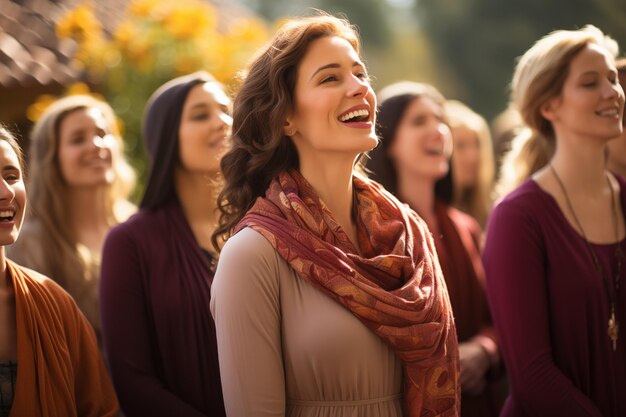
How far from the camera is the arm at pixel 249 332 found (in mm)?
2854

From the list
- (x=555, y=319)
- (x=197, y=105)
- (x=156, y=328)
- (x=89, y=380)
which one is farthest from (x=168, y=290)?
(x=555, y=319)

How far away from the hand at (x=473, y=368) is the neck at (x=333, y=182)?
1.43 meters

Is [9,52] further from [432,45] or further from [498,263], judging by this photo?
[432,45]

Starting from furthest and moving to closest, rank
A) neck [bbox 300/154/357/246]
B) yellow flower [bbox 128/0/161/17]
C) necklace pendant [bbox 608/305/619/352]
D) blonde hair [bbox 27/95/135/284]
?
yellow flower [bbox 128/0/161/17] < blonde hair [bbox 27/95/135/284] < necklace pendant [bbox 608/305/619/352] < neck [bbox 300/154/357/246]

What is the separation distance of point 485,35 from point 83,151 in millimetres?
20116

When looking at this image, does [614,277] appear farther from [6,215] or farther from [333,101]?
[6,215]

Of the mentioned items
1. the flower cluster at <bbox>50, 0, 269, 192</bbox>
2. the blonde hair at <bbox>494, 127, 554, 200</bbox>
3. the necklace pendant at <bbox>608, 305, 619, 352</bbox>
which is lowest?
the necklace pendant at <bbox>608, 305, 619, 352</bbox>

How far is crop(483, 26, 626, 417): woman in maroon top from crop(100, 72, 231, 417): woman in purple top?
4.38 ft

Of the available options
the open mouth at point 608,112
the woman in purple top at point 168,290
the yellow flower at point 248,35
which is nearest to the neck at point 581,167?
the open mouth at point 608,112

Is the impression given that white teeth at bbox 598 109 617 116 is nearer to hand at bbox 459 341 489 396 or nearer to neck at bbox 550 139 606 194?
neck at bbox 550 139 606 194

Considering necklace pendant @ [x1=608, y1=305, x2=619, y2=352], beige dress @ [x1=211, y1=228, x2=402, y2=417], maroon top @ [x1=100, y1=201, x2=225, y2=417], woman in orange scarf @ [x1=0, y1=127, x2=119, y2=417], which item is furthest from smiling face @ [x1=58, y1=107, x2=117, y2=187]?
necklace pendant @ [x1=608, y1=305, x2=619, y2=352]

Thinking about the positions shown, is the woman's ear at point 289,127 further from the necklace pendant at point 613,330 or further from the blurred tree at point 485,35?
the blurred tree at point 485,35

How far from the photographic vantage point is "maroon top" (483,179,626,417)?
3.56m

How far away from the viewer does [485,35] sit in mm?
23578
